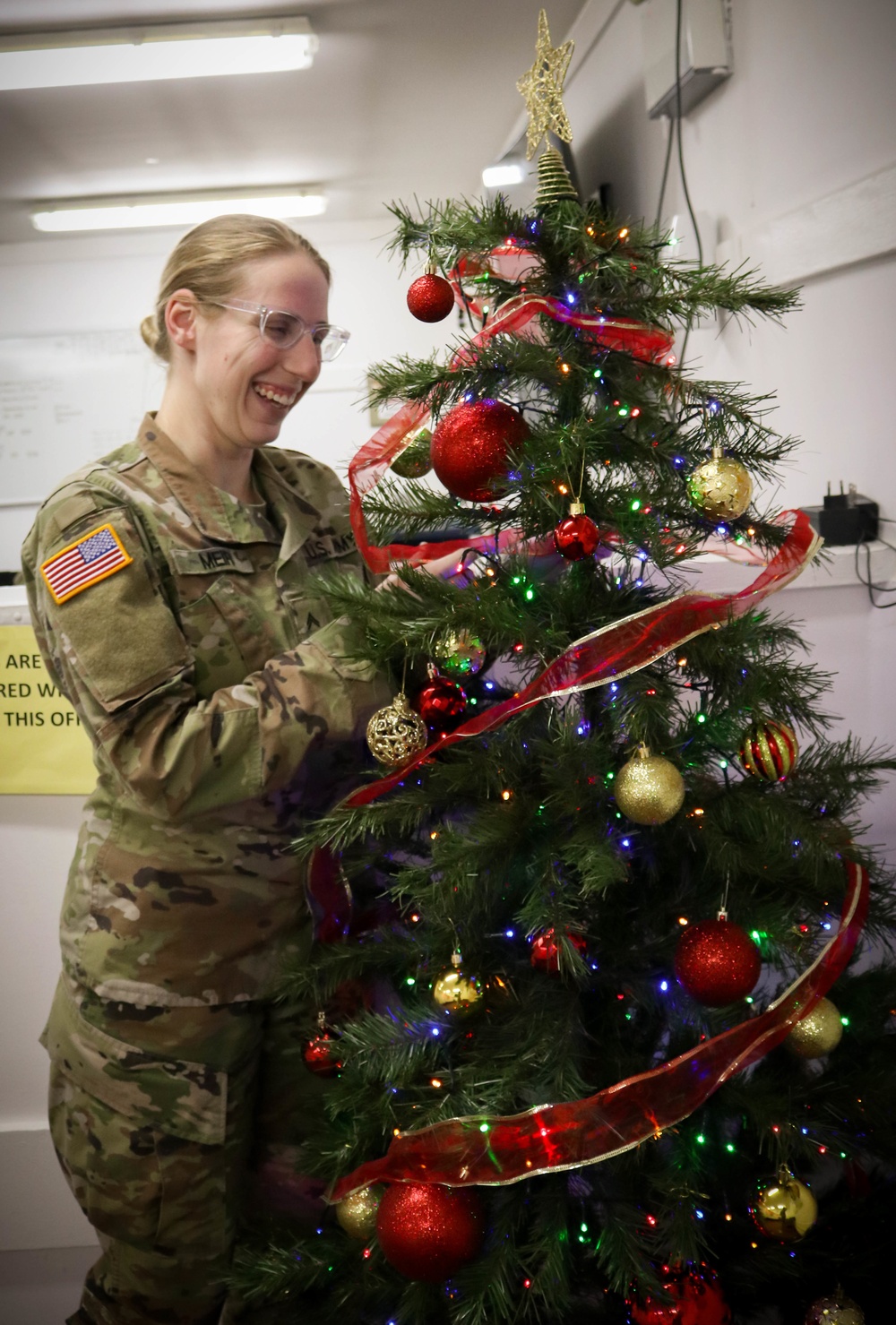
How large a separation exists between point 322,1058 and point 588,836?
0.48 m

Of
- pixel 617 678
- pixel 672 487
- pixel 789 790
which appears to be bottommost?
pixel 789 790

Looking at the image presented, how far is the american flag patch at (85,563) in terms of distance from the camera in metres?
1.04

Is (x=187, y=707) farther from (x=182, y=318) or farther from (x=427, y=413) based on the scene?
(x=182, y=318)

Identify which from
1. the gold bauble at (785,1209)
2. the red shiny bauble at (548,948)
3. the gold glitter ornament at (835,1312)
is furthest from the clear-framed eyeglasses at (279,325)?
the gold glitter ornament at (835,1312)

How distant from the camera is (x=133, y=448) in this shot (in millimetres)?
1252

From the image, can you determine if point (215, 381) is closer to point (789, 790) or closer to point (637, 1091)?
point (789, 790)

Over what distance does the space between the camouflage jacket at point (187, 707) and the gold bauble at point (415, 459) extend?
0.52 feet

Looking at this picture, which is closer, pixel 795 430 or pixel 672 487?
pixel 672 487

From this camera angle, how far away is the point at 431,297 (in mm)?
966

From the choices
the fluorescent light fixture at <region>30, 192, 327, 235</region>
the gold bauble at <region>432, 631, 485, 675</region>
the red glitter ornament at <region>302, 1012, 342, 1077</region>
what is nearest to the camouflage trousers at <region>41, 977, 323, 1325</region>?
the red glitter ornament at <region>302, 1012, 342, 1077</region>

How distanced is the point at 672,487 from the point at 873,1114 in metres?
0.67

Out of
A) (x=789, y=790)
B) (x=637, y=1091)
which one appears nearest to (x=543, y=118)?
(x=789, y=790)

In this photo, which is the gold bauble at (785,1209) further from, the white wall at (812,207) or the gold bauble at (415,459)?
the white wall at (812,207)

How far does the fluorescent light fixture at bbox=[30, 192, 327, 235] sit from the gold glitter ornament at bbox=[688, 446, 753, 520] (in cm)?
559
